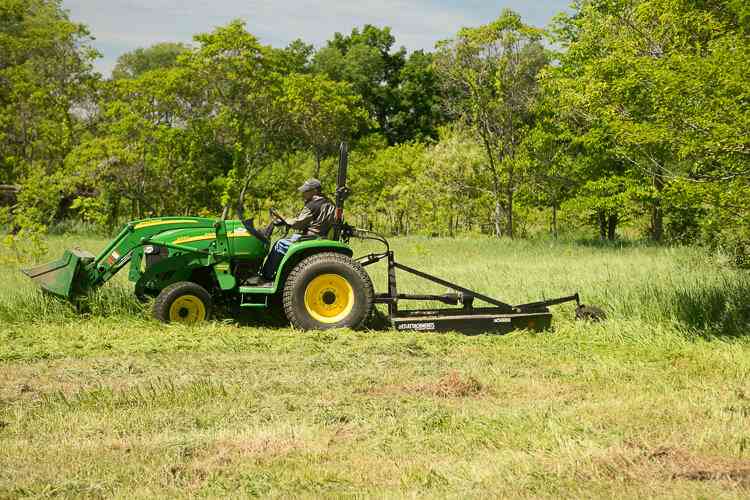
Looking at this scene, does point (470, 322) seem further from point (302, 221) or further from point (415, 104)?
point (415, 104)

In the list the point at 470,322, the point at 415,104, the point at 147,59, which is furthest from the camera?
the point at 147,59

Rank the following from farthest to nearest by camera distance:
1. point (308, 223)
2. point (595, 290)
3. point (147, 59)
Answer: point (147, 59)
point (595, 290)
point (308, 223)

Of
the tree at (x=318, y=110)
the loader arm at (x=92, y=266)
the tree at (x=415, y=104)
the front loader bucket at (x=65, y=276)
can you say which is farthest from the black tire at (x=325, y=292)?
the tree at (x=415, y=104)

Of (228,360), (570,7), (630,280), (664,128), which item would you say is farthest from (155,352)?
(570,7)

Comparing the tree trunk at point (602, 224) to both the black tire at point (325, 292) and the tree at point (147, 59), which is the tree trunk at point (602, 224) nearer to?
the black tire at point (325, 292)

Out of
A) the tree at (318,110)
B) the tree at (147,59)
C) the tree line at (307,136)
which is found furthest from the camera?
the tree at (147,59)

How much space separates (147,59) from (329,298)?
5334 centimetres

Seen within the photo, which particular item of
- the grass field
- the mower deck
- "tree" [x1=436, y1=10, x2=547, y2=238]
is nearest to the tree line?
"tree" [x1=436, y1=10, x2=547, y2=238]

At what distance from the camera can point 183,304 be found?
928 centimetres

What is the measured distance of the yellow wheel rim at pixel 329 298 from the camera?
924 cm

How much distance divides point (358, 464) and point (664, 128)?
5967 mm

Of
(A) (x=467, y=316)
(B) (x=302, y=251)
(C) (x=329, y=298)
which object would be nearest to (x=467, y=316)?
(A) (x=467, y=316)

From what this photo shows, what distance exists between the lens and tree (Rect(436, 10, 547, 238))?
29328mm

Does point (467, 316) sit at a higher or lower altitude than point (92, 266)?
lower
